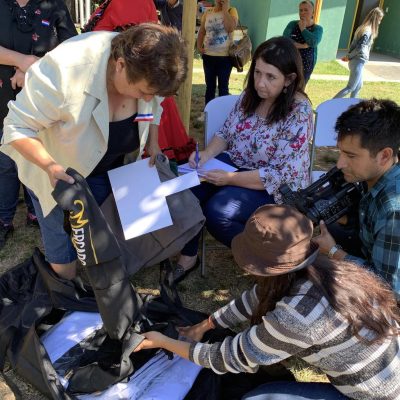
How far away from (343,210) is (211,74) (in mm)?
4491

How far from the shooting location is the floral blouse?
2693 millimetres

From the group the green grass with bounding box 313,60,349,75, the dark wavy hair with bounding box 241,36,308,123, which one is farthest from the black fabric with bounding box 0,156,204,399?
the green grass with bounding box 313,60,349,75

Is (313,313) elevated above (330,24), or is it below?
above

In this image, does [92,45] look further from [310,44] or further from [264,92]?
[310,44]

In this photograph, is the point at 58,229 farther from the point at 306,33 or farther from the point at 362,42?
the point at 362,42

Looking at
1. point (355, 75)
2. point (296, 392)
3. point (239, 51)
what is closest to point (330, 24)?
point (355, 75)

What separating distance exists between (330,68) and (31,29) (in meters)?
9.41

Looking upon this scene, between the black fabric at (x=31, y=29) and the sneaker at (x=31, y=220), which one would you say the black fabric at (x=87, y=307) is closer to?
the sneaker at (x=31, y=220)

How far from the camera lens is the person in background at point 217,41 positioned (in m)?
6.06

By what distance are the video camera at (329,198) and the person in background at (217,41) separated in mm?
4319

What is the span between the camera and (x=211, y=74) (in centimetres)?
625

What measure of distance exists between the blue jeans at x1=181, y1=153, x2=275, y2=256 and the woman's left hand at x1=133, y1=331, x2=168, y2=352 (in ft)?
3.01

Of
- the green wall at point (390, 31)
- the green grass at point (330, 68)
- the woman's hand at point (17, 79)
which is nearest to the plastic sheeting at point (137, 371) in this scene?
the woman's hand at point (17, 79)

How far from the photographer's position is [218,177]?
276 cm
